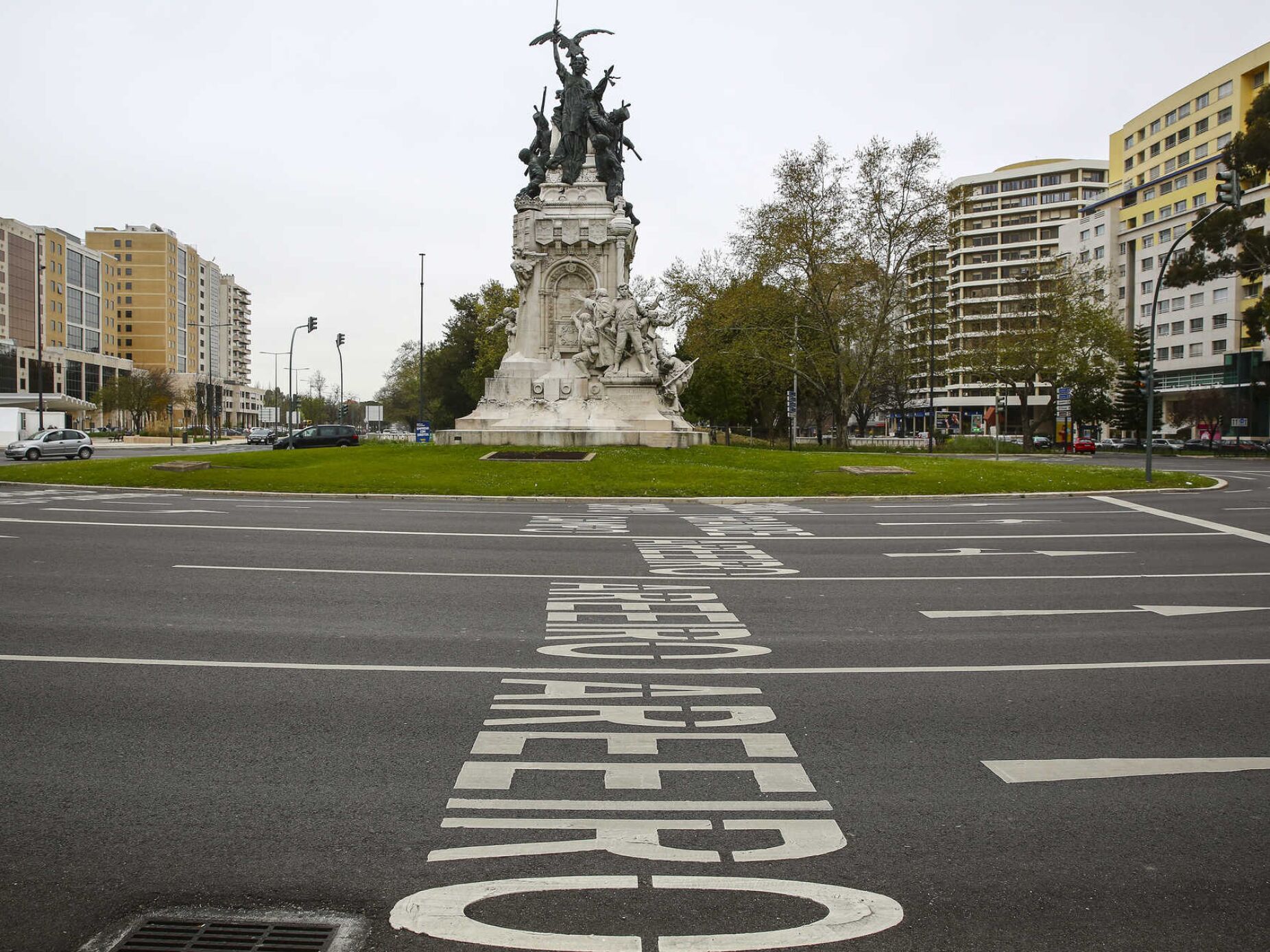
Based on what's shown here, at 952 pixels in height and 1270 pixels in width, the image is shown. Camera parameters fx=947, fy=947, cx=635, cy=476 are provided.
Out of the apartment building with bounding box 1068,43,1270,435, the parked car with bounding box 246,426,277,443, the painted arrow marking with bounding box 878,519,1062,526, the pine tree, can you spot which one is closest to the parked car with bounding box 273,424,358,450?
the parked car with bounding box 246,426,277,443

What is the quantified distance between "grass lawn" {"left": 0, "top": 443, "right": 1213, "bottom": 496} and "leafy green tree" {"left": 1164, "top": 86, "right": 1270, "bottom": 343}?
76.9 ft

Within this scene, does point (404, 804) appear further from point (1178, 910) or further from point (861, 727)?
point (1178, 910)

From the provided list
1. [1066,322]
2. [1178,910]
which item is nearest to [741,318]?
[1066,322]

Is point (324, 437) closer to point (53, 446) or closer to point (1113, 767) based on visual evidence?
point (53, 446)

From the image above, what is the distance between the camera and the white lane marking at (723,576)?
395 inches

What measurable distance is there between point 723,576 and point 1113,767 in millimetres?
5889

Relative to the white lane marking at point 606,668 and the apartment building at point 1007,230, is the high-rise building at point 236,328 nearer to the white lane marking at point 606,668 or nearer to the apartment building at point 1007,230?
the apartment building at point 1007,230

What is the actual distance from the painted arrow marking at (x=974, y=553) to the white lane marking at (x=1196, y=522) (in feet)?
A: 10.7

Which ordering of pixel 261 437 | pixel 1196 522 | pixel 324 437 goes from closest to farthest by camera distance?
pixel 1196 522 < pixel 324 437 < pixel 261 437

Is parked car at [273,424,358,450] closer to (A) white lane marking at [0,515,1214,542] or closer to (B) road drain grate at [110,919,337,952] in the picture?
(A) white lane marking at [0,515,1214,542]

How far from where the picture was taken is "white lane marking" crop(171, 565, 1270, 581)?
10031 mm

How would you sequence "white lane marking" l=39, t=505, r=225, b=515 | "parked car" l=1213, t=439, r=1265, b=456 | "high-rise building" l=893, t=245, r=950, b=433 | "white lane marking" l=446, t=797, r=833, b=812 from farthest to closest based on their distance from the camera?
"high-rise building" l=893, t=245, r=950, b=433 → "parked car" l=1213, t=439, r=1265, b=456 → "white lane marking" l=39, t=505, r=225, b=515 → "white lane marking" l=446, t=797, r=833, b=812

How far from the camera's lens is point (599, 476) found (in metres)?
22.7

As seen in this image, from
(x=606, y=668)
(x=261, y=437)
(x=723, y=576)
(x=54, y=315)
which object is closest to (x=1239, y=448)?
(x=723, y=576)
